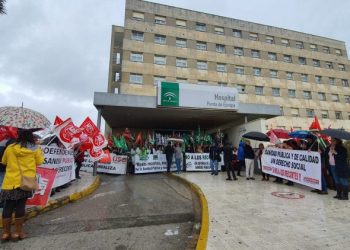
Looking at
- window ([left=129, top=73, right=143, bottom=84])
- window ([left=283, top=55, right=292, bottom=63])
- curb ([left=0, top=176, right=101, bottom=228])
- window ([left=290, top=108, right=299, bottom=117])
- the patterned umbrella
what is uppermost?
window ([left=283, top=55, right=292, bottom=63])

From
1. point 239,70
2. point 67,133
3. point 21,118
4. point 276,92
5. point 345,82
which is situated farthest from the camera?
point 345,82

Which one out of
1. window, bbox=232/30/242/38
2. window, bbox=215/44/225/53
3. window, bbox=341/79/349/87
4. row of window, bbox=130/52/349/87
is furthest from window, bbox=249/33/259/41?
window, bbox=341/79/349/87

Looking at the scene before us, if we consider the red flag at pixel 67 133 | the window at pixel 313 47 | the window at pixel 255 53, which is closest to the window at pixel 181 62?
the window at pixel 255 53

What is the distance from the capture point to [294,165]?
27.4 feet

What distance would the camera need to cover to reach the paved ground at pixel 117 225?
146 inches

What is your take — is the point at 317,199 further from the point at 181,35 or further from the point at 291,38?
the point at 291,38

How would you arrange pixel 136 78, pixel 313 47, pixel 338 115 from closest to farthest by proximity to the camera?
→ 1. pixel 136 78
2. pixel 338 115
3. pixel 313 47

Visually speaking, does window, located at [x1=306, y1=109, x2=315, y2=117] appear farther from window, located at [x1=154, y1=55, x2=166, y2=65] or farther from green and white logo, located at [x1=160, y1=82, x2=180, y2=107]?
green and white logo, located at [x1=160, y1=82, x2=180, y2=107]

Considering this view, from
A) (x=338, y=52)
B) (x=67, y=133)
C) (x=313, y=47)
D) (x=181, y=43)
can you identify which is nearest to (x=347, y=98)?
(x=338, y=52)

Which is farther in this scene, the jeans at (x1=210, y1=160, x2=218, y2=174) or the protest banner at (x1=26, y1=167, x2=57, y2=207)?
the jeans at (x1=210, y1=160, x2=218, y2=174)

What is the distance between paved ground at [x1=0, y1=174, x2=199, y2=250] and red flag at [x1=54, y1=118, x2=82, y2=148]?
76.5 inches

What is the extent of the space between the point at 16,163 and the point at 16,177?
0.23 metres

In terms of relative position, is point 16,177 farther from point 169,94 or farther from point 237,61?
point 237,61

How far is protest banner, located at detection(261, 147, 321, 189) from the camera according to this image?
7.39 meters
